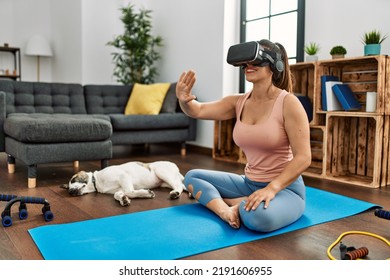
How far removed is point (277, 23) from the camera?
418cm

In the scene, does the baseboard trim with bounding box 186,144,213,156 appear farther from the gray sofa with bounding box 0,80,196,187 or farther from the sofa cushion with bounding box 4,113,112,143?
the sofa cushion with bounding box 4,113,112,143

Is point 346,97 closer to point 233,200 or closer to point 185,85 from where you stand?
point 233,200

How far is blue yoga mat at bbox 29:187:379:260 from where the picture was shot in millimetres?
1603

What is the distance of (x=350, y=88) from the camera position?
3324 millimetres

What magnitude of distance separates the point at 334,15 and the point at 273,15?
887mm

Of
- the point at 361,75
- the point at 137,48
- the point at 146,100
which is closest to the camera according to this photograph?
the point at 361,75

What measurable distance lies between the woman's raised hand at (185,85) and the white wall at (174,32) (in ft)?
6.20

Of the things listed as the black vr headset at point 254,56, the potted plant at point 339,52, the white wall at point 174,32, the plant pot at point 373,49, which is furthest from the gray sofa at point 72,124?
the plant pot at point 373,49

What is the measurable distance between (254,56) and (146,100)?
293cm

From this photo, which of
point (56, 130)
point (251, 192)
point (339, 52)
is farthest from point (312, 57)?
point (56, 130)

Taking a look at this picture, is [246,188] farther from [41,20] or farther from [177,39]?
[41,20]

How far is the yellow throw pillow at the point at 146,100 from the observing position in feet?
14.9

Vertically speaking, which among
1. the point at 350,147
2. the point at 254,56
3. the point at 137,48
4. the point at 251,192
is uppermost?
the point at 137,48
